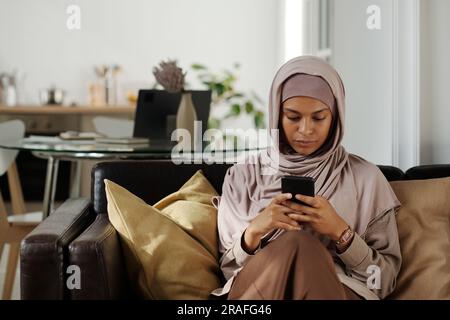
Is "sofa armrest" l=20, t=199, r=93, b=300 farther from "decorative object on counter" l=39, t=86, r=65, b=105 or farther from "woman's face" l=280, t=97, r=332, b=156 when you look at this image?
"decorative object on counter" l=39, t=86, r=65, b=105

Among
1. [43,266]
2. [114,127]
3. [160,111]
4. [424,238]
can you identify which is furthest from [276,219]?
[114,127]

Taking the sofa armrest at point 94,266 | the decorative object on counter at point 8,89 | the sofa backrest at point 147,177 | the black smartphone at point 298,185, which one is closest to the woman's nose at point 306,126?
the black smartphone at point 298,185

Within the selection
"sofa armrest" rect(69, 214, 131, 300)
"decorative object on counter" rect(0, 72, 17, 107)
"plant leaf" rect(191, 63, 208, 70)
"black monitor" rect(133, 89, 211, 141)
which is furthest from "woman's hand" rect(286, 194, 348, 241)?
"decorative object on counter" rect(0, 72, 17, 107)

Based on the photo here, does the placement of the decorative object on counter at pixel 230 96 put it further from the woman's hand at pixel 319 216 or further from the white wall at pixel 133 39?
the woman's hand at pixel 319 216

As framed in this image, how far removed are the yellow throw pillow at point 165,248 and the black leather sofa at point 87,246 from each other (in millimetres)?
44

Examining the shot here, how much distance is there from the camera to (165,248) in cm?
183

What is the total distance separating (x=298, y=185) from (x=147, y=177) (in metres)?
0.66

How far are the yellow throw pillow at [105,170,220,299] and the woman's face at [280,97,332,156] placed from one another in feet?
1.19

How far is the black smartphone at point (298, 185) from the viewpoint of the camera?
1684 mm

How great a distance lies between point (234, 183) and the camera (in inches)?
80.0

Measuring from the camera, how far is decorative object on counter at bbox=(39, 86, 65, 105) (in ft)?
19.2
